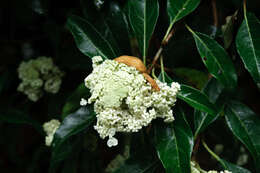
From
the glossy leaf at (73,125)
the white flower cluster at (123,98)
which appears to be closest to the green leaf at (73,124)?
the glossy leaf at (73,125)

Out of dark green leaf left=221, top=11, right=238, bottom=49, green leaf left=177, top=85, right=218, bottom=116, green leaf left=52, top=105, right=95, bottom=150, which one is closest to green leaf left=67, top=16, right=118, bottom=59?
green leaf left=52, top=105, right=95, bottom=150

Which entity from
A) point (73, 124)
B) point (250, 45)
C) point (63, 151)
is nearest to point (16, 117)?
point (63, 151)

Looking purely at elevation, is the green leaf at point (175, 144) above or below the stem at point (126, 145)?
above

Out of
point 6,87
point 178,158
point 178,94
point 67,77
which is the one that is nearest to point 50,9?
point 67,77

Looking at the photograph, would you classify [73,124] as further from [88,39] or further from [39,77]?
[39,77]

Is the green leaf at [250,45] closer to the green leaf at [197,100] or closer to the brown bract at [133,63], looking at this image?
the green leaf at [197,100]

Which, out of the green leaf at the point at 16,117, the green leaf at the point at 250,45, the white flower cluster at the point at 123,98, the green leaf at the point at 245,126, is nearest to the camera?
the white flower cluster at the point at 123,98
